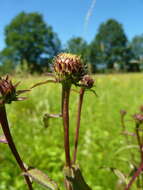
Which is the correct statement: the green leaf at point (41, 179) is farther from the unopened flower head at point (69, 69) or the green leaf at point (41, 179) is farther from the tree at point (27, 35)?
the tree at point (27, 35)

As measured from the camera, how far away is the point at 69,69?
639 mm

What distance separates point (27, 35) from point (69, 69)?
131ft

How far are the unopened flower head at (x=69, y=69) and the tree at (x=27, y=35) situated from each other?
36619 millimetres

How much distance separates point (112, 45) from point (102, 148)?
37803 millimetres

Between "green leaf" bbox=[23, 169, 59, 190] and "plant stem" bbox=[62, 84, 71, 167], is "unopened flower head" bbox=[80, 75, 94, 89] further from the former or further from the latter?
"green leaf" bbox=[23, 169, 59, 190]

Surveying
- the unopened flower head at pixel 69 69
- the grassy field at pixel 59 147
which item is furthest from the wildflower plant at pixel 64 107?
the grassy field at pixel 59 147

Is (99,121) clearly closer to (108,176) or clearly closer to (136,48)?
(108,176)

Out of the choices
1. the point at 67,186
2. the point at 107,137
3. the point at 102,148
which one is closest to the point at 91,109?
the point at 107,137

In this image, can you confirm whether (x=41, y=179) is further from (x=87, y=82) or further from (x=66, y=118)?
(x=87, y=82)

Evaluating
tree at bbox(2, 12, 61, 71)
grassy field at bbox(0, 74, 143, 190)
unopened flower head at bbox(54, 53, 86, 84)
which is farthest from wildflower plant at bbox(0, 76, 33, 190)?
tree at bbox(2, 12, 61, 71)

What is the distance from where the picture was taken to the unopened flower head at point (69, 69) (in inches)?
25.1

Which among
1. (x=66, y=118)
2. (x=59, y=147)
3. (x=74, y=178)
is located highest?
(x=66, y=118)

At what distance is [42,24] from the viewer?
132 feet

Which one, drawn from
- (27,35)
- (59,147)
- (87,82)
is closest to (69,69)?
(87,82)
